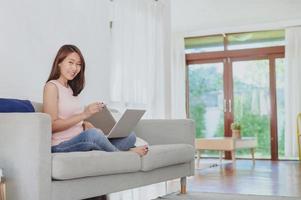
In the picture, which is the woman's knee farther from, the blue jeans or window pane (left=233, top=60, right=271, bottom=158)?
window pane (left=233, top=60, right=271, bottom=158)

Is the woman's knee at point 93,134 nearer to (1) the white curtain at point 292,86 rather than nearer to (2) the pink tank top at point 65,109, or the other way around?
(2) the pink tank top at point 65,109

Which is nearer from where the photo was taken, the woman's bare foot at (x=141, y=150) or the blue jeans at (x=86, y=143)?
the blue jeans at (x=86, y=143)

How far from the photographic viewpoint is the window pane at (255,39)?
8.11m

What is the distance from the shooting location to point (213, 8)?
7020 millimetres

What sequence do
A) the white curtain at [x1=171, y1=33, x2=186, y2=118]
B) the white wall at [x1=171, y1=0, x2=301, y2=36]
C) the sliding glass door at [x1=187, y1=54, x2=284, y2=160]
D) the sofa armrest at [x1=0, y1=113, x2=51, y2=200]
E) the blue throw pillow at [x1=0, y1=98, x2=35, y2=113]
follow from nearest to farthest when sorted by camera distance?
1. the sofa armrest at [x1=0, y1=113, x2=51, y2=200]
2. the blue throw pillow at [x1=0, y1=98, x2=35, y2=113]
3. the white wall at [x1=171, y1=0, x2=301, y2=36]
4. the sliding glass door at [x1=187, y1=54, x2=284, y2=160]
5. the white curtain at [x1=171, y1=33, x2=186, y2=118]

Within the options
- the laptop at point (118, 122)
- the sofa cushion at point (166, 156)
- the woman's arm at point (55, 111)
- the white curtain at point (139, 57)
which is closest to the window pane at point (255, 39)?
the white curtain at point (139, 57)

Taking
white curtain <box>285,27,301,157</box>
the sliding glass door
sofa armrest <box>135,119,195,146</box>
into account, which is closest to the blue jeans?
sofa armrest <box>135,119,195,146</box>

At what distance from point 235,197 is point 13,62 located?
1977mm

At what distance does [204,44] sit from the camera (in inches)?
343

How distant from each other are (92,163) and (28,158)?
365 mm

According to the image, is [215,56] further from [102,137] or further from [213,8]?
[102,137]

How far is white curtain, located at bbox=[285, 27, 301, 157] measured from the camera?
303 inches

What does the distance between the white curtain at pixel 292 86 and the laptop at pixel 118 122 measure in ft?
18.3

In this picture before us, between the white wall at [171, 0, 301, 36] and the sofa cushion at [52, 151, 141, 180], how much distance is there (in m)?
4.52
